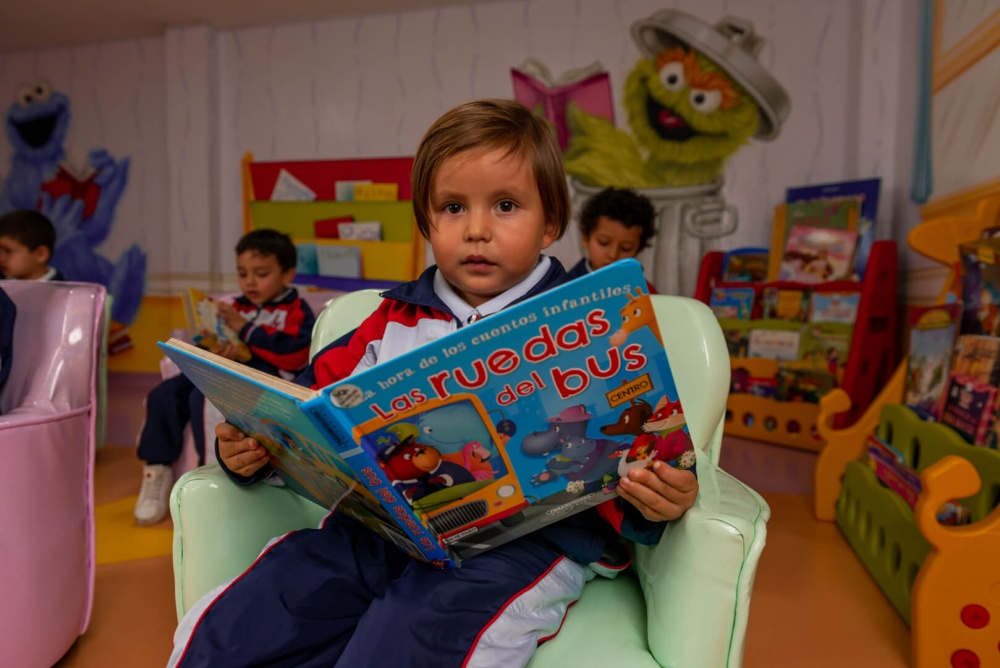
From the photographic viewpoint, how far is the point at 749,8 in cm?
326

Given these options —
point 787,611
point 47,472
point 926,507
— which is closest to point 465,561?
point 47,472

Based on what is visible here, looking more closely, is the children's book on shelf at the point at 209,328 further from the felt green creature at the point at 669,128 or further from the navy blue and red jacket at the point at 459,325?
the felt green creature at the point at 669,128

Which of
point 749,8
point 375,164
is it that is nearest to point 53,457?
point 375,164

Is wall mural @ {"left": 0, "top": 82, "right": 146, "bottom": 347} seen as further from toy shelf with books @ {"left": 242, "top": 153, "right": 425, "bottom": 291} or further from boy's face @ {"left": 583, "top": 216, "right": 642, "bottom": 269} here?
boy's face @ {"left": 583, "top": 216, "right": 642, "bottom": 269}

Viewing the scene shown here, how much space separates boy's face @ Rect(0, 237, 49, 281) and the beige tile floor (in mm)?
918

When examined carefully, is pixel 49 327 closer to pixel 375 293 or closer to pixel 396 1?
pixel 375 293

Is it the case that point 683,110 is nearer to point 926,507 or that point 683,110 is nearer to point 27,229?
point 926,507

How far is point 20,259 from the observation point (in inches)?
95.0

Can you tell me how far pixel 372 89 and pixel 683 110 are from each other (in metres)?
1.74

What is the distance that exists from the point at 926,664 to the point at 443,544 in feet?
3.35

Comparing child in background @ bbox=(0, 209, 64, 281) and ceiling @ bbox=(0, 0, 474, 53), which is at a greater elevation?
ceiling @ bbox=(0, 0, 474, 53)

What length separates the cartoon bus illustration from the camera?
60 cm

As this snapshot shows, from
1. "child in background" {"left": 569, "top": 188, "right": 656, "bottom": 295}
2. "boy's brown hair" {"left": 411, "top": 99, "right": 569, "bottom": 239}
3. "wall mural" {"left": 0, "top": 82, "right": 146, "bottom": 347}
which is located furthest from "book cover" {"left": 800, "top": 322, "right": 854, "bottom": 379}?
"wall mural" {"left": 0, "top": 82, "right": 146, "bottom": 347}

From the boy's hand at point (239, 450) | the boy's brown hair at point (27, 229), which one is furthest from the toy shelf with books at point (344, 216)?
the boy's hand at point (239, 450)
